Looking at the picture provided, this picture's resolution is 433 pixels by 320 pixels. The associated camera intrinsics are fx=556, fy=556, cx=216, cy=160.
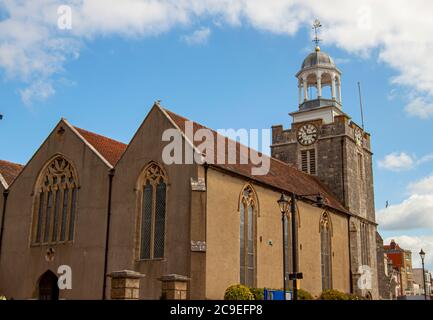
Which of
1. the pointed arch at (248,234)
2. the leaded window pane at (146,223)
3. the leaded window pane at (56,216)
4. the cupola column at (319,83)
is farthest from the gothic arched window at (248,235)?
the cupola column at (319,83)

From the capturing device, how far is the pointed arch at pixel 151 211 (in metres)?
28.7

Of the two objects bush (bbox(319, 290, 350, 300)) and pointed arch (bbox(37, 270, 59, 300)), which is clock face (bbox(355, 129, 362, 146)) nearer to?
bush (bbox(319, 290, 350, 300))

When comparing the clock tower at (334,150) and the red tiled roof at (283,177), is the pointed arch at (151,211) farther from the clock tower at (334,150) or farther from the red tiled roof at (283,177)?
the clock tower at (334,150)

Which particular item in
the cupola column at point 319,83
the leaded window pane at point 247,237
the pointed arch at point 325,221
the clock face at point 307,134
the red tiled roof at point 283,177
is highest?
the cupola column at point 319,83

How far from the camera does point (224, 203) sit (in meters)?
29.6

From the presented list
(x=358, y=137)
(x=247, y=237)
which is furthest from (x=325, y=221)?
(x=358, y=137)

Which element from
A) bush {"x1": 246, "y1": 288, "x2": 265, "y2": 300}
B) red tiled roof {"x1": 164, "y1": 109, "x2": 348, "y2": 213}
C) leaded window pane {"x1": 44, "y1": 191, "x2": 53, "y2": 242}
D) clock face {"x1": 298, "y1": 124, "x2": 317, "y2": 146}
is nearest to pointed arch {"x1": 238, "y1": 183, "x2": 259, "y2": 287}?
bush {"x1": 246, "y1": 288, "x2": 265, "y2": 300}

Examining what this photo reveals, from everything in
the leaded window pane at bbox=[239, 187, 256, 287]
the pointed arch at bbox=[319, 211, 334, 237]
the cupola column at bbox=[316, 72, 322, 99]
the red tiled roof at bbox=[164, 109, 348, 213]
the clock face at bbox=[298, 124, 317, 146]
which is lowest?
the leaded window pane at bbox=[239, 187, 256, 287]

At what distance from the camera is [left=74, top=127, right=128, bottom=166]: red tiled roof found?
33000mm

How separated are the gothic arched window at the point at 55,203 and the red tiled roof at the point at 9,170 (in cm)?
417

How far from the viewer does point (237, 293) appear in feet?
89.3

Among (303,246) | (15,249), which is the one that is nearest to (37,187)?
(15,249)

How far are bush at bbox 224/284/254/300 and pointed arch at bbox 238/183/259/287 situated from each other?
2.30 m
